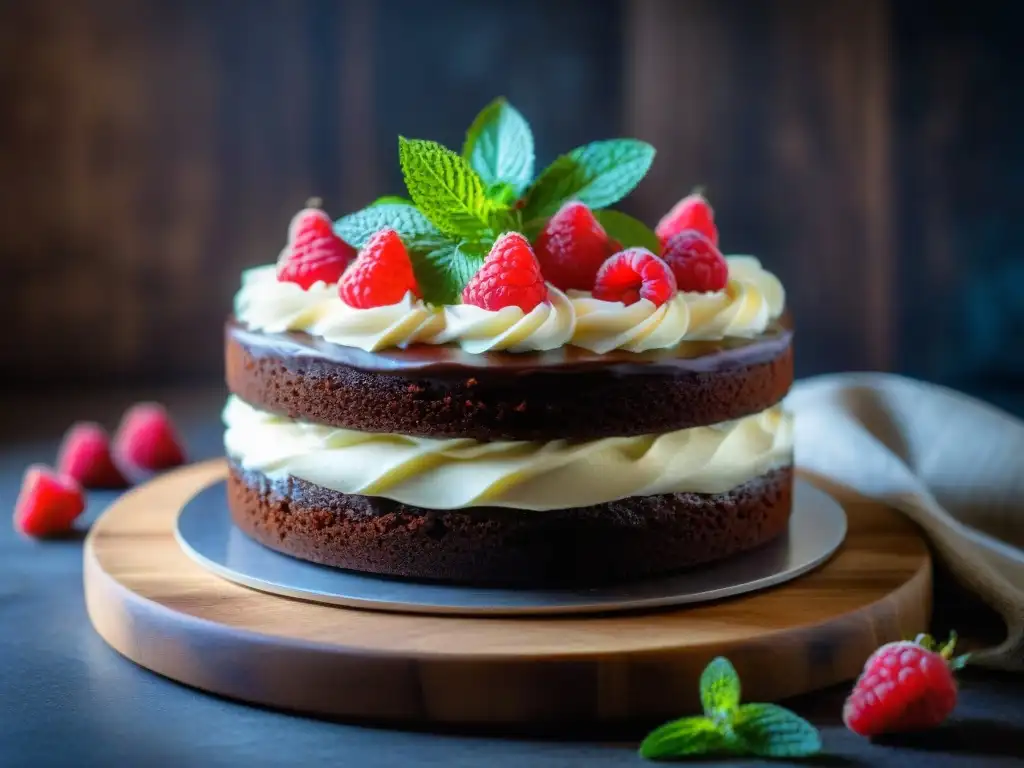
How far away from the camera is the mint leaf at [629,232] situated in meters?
2.45

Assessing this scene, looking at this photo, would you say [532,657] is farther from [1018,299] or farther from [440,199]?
[1018,299]

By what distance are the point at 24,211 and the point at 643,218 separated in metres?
2.05

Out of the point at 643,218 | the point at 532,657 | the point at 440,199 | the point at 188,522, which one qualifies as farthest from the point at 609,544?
the point at 643,218

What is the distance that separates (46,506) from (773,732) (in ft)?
5.43

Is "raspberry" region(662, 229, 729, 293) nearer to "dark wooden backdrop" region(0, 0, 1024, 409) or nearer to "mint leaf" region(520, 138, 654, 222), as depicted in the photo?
"mint leaf" region(520, 138, 654, 222)

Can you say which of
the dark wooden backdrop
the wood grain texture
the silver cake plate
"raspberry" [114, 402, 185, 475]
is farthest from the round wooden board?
the wood grain texture

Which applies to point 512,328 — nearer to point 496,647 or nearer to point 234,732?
point 496,647

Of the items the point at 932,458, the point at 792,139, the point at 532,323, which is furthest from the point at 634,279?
the point at 792,139

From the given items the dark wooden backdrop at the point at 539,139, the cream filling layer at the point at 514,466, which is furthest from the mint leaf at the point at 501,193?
the dark wooden backdrop at the point at 539,139

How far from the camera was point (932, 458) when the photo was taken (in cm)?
308

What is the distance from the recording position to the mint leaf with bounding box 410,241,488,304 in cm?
225

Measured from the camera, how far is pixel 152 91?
4.55 metres

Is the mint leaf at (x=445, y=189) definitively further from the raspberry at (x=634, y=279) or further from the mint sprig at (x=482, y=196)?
the raspberry at (x=634, y=279)

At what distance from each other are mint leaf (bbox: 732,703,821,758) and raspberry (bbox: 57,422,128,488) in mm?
1893
